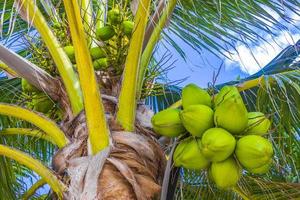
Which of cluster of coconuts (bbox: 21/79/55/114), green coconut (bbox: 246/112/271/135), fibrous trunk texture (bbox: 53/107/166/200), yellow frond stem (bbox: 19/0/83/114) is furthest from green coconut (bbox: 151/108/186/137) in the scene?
cluster of coconuts (bbox: 21/79/55/114)

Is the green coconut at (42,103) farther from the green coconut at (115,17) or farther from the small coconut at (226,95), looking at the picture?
the small coconut at (226,95)

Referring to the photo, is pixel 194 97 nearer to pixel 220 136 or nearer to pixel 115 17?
pixel 220 136

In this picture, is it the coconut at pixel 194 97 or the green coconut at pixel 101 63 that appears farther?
the green coconut at pixel 101 63

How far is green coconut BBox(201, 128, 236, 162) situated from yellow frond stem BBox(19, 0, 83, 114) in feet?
1.99

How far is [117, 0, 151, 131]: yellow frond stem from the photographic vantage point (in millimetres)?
1961

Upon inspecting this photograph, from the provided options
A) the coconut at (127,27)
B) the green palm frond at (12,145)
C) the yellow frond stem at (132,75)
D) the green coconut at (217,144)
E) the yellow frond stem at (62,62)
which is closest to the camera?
the green coconut at (217,144)

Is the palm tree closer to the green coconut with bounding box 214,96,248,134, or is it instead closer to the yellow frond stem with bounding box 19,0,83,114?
the yellow frond stem with bounding box 19,0,83,114

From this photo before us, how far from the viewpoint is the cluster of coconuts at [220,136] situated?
171 cm

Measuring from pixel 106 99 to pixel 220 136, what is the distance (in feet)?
1.97

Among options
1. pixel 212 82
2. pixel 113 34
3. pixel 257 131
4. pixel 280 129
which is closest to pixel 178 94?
pixel 280 129

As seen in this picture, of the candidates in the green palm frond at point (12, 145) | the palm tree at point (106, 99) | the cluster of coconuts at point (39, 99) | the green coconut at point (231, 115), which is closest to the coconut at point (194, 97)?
the green coconut at point (231, 115)

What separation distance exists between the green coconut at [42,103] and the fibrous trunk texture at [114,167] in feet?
1.20

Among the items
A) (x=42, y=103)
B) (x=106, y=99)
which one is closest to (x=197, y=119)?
(x=106, y=99)

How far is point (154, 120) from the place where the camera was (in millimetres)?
1918
